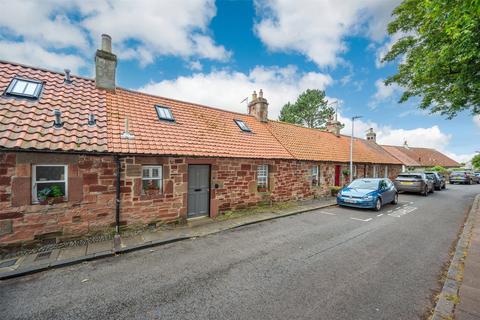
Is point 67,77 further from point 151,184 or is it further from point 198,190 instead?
point 198,190

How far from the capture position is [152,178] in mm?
7473

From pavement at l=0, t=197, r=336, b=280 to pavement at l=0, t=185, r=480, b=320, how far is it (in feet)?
0.59

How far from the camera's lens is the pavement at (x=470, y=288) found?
3104mm

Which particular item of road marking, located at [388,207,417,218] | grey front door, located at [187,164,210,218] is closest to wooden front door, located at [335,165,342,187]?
road marking, located at [388,207,417,218]

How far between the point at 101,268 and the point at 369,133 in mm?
31452

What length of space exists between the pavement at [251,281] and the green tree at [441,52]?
16.5 feet

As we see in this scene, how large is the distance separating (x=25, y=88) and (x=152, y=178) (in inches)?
200

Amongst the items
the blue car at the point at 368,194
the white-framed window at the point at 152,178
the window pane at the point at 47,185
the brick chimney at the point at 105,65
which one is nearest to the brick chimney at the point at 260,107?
the blue car at the point at 368,194

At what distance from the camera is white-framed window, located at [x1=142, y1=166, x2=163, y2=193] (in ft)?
24.1

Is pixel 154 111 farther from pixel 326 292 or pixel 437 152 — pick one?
pixel 437 152

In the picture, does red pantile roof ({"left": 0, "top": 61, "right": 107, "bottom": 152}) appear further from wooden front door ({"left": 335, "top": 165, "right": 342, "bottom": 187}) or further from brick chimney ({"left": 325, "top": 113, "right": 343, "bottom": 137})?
brick chimney ({"left": 325, "top": 113, "right": 343, "bottom": 137})

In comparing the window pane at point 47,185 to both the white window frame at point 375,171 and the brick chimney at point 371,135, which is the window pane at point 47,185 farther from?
the brick chimney at point 371,135

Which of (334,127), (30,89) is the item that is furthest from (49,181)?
(334,127)

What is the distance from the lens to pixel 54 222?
5.80 m
